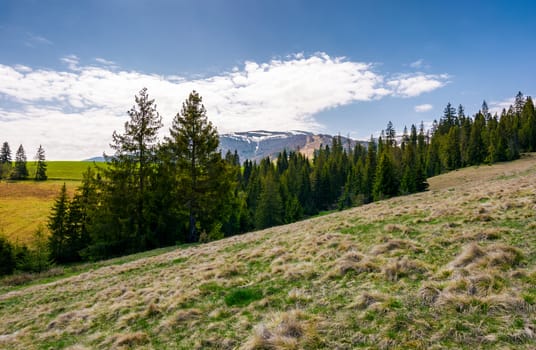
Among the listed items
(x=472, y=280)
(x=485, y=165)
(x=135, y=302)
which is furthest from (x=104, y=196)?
(x=485, y=165)

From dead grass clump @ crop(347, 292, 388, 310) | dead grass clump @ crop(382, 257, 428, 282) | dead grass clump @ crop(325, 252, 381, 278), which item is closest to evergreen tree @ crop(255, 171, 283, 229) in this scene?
dead grass clump @ crop(325, 252, 381, 278)

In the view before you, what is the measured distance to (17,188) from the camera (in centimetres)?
8344

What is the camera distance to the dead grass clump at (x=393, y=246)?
9.01 meters

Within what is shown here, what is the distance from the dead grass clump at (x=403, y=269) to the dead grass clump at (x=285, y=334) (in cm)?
285

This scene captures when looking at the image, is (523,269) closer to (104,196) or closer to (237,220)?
(104,196)

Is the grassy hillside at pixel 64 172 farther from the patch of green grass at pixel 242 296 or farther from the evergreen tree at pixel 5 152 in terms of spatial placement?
the patch of green grass at pixel 242 296

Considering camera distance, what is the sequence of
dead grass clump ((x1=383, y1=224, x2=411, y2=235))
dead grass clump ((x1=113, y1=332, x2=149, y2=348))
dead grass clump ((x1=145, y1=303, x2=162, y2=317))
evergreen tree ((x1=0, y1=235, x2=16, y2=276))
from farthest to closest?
evergreen tree ((x1=0, y1=235, x2=16, y2=276))
dead grass clump ((x1=383, y1=224, x2=411, y2=235))
dead grass clump ((x1=145, y1=303, x2=162, y2=317))
dead grass clump ((x1=113, y1=332, x2=149, y2=348))

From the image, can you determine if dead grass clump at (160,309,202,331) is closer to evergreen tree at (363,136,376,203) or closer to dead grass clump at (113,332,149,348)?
dead grass clump at (113,332,149,348)

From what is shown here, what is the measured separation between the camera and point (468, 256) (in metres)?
7.14

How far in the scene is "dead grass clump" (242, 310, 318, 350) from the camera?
4907mm

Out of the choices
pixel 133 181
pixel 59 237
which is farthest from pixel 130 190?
pixel 59 237

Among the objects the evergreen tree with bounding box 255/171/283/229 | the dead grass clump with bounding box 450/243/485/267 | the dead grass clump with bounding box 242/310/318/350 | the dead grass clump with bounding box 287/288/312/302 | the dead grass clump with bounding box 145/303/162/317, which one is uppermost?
the dead grass clump with bounding box 450/243/485/267

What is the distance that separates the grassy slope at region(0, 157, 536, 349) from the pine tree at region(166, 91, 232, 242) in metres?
14.2

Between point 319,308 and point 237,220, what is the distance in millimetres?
56330
